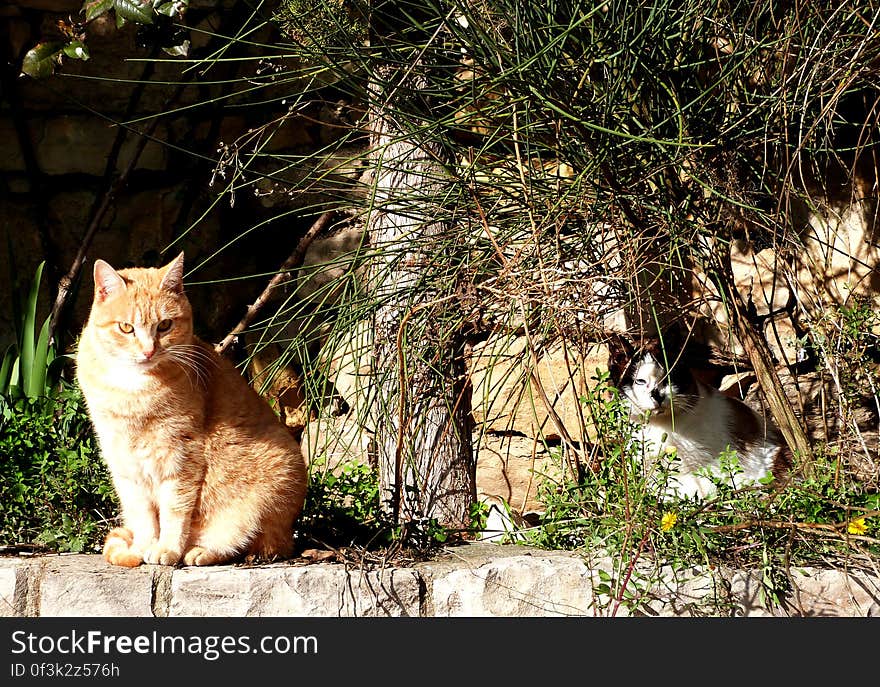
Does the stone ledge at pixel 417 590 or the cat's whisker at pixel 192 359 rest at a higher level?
the cat's whisker at pixel 192 359

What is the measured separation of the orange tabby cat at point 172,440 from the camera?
1883 millimetres

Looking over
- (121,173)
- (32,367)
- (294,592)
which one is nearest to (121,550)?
(294,592)

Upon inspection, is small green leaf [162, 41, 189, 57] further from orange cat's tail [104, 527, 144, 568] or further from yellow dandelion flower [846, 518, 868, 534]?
yellow dandelion flower [846, 518, 868, 534]

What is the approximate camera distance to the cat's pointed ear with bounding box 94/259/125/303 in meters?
1.90

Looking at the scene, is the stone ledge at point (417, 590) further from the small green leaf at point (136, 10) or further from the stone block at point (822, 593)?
the small green leaf at point (136, 10)

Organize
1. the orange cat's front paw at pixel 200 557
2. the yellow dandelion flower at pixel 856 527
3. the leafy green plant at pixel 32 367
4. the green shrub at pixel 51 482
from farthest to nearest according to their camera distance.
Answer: the leafy green plant at pixel 32 367
the green shrub at pixel 51 482
the orange cat's front paw at pixel 200 557
the yellow dandelion flower at pixel 856 527

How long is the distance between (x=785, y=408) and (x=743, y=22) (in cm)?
97

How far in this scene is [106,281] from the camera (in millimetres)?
1914

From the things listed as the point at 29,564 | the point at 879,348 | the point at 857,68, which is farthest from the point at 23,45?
the point at 879,348

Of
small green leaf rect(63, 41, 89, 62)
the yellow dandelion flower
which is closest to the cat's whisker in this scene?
small green leaf rect(63, 41, 89, 62)

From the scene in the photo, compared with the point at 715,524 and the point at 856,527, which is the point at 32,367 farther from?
the point at 856,527

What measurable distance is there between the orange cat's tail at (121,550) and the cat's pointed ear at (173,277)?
1.91 ft

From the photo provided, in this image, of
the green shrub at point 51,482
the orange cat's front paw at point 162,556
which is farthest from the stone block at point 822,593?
the green shrub at point 51,482

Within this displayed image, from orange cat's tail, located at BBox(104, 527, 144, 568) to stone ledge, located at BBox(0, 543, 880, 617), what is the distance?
0.10 feet
